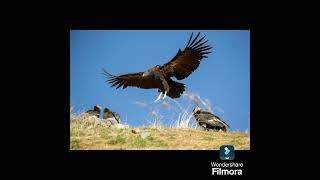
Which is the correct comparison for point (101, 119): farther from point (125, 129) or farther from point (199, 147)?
point (199, 147)

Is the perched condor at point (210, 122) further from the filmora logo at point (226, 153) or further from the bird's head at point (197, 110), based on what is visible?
the filmora logo at point (226, 153)

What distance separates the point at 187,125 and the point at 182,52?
1.58 metres

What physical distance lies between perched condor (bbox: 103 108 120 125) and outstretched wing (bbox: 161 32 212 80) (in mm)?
1431

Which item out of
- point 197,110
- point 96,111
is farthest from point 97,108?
point 197,110

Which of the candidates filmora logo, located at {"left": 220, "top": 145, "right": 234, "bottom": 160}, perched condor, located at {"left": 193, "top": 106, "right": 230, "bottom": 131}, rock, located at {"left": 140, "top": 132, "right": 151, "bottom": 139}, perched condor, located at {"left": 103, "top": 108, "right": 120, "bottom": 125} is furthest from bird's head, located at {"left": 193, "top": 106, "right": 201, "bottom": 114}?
filmora logo, located at {"left": 220, "top": 145, "right": 234, "bottom": 160}

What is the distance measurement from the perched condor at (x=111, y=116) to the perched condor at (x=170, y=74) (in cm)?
82

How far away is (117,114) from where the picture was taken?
14031 mm

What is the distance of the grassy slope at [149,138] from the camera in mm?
11633

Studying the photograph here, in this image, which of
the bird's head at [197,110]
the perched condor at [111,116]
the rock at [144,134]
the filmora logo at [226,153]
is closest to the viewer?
the filmora logo at [226,153]

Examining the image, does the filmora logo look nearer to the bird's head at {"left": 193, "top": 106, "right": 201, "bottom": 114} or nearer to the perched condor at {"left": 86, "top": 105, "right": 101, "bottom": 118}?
the bird's head at {"left": 193, "top": 106, "right": 201, "bottom": 114}

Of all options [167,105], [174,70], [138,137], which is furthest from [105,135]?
Answer: [174,70]

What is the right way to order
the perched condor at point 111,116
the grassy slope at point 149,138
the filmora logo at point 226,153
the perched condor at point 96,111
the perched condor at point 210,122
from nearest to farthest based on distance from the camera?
1. the filmora logo at point 226,153
2. the grassy slope at point 149,138
3. the perched condor at point 210,122
4. the perched condor at point 111,116
5. the perched condor at point 96,111

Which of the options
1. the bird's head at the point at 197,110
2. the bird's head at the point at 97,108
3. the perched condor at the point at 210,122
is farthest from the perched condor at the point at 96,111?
the perched condor at the point at 210,122

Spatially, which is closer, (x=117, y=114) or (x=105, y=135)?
(x=105, y=135)
